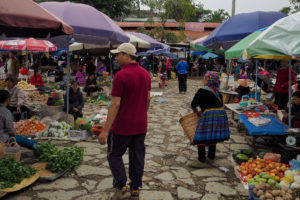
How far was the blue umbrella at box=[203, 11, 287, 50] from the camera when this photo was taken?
9.15m

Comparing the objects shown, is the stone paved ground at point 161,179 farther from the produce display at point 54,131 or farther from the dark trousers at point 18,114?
the dark trousers at point 18,114

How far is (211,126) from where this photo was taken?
506cm

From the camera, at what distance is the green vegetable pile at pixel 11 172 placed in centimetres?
401

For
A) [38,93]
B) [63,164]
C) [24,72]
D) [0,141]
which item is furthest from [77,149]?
[24,72]

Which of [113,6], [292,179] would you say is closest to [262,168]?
[292,179]

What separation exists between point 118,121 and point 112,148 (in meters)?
0.38

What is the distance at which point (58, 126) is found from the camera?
6941mm

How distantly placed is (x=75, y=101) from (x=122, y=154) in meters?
4.91

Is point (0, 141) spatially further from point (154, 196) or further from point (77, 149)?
point (154, 196)

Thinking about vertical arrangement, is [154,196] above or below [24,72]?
below

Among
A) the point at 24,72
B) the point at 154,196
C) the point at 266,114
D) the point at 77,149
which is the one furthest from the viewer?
the point at 24,72

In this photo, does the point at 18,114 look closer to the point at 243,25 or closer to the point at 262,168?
the point at 262,168

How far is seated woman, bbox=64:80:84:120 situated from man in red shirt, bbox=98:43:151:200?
4659mm

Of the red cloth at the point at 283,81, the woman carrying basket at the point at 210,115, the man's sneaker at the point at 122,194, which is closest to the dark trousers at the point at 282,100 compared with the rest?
the red cloth at the point at 283,81
